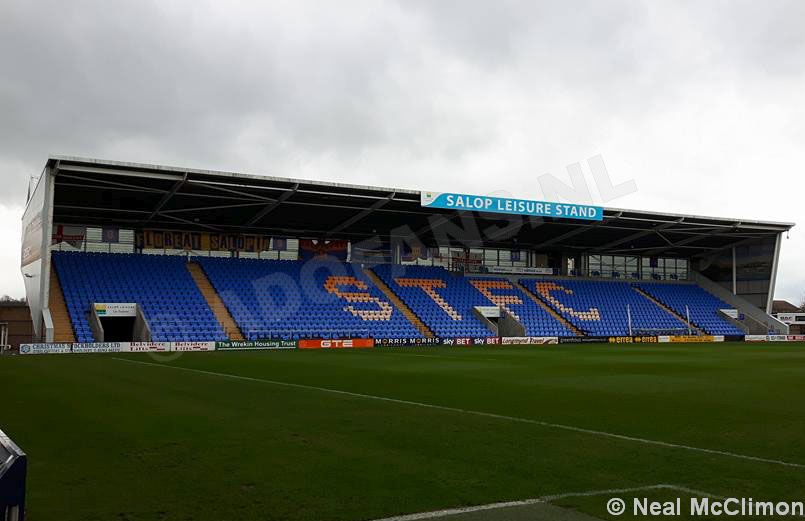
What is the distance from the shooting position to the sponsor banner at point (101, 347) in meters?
34.9

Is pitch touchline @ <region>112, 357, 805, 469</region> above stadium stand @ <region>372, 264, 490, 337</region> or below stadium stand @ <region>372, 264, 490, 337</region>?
below

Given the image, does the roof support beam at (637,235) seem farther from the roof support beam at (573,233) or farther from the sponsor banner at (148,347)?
the sponsor banner at (148,347)

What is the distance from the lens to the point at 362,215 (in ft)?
153

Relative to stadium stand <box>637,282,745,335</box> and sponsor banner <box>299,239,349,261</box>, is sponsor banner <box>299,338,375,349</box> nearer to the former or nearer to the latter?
sponsor banner <box>299,239,349,261</box>

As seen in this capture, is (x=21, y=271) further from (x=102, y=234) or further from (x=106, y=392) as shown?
(x=106, y=392)

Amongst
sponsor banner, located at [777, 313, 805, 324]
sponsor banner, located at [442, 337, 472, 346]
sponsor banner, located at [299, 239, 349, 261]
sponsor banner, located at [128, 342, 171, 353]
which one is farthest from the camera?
sponsor banner, located at [777, 313, 805, 324]

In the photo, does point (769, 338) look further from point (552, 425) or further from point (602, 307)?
point (552, 425)

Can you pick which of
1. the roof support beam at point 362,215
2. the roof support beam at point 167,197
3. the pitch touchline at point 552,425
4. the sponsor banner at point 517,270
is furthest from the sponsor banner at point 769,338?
the pitch touchline at point 552,425

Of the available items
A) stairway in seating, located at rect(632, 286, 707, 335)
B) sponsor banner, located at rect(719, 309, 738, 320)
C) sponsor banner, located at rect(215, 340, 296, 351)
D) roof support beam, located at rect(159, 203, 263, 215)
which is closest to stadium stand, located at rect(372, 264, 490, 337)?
sponsor banner, located at rect(215, 340, 296, 351)

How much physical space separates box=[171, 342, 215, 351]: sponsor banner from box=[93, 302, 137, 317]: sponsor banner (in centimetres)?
524

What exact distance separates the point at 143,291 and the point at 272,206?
9.96 meters

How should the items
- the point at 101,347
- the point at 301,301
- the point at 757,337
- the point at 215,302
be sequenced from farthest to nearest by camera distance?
the point at 757,337, the point at 301,301, the point at 215,302, the point at 101,347

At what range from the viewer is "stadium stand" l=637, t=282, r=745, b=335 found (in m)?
56.7

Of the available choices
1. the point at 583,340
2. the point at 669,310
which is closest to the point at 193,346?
the point at 583,340
